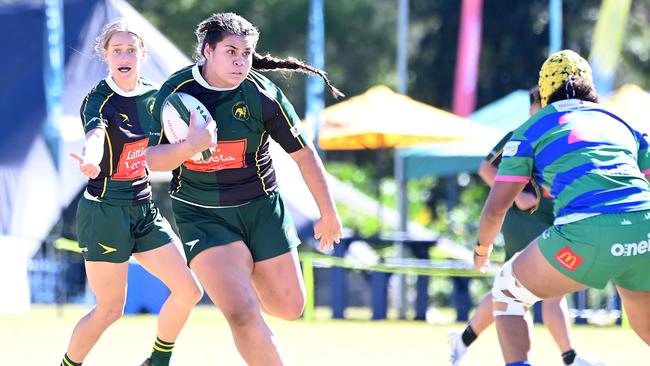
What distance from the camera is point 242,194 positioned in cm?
634

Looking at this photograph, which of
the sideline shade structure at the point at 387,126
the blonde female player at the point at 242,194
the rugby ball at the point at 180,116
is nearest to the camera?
the rugby ball at the point at 180,116

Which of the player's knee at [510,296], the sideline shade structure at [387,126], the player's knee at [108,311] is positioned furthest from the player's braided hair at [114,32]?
the sideline shade structure at [387,126]

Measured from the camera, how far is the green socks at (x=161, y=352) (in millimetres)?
7105

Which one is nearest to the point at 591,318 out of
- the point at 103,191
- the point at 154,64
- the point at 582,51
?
the point at 154,64

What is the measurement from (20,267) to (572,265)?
37.3 ft

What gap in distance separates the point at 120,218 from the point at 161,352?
0.78m

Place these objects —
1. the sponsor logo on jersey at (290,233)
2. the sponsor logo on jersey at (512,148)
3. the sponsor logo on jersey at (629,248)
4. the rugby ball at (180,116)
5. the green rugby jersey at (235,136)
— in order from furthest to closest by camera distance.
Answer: the sponsor logo on jersey at (290,233)
the green rugby jersey at (235,136)
the rugby ball at (180,116)
the sponsor logo on jersey at (512,148)
the sponsor logo on jersey at (629,248)

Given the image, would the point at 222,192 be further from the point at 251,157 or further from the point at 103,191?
the point at 103,191

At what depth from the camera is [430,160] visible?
15.2 m

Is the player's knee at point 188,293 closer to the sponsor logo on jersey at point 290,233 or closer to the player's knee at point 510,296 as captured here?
the sponsor logo on jersey at point 290,233

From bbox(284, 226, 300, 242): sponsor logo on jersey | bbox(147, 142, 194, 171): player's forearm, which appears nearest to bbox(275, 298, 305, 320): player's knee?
bbox(284, 226, 300, 242): sponsor logo on jersey

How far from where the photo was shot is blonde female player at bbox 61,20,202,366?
6.95 meters

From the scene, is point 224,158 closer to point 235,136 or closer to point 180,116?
point 235,136

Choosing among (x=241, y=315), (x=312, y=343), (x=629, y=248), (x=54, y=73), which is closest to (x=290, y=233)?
(x=241, y=315)
